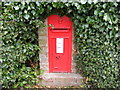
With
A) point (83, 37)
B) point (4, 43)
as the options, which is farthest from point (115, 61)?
point (4, 43)

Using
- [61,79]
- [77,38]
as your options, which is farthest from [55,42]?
[61,79]

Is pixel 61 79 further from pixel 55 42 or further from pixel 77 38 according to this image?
pixel 77 38

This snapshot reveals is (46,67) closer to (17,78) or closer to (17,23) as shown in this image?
(17,78)

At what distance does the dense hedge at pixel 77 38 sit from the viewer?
7.47 ft

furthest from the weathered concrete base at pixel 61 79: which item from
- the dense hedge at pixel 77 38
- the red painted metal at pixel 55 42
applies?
the dense hedge at pixel 77 38

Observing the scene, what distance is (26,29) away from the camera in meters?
2.50

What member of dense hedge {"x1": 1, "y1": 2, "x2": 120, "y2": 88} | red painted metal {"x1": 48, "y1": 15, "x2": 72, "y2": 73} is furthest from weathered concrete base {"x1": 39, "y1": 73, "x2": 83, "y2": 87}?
dense hedge {"x1": 1, "y1": 2, "x2": 120, "y2": 88}

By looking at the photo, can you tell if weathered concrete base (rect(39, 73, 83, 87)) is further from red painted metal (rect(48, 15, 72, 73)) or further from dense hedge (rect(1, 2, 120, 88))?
dense hedge (rect(1, 2, 120, 88))

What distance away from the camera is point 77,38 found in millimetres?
2604

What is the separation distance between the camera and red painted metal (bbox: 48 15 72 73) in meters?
2.67

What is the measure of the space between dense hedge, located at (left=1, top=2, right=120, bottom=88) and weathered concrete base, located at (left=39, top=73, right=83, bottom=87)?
22 cm

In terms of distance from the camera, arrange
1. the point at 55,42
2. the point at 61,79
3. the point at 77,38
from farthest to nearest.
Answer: the point at 61,79
the point at 55,42
the point at 77,38

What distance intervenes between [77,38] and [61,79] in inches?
37.0

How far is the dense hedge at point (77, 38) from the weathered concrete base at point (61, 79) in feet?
0.73
